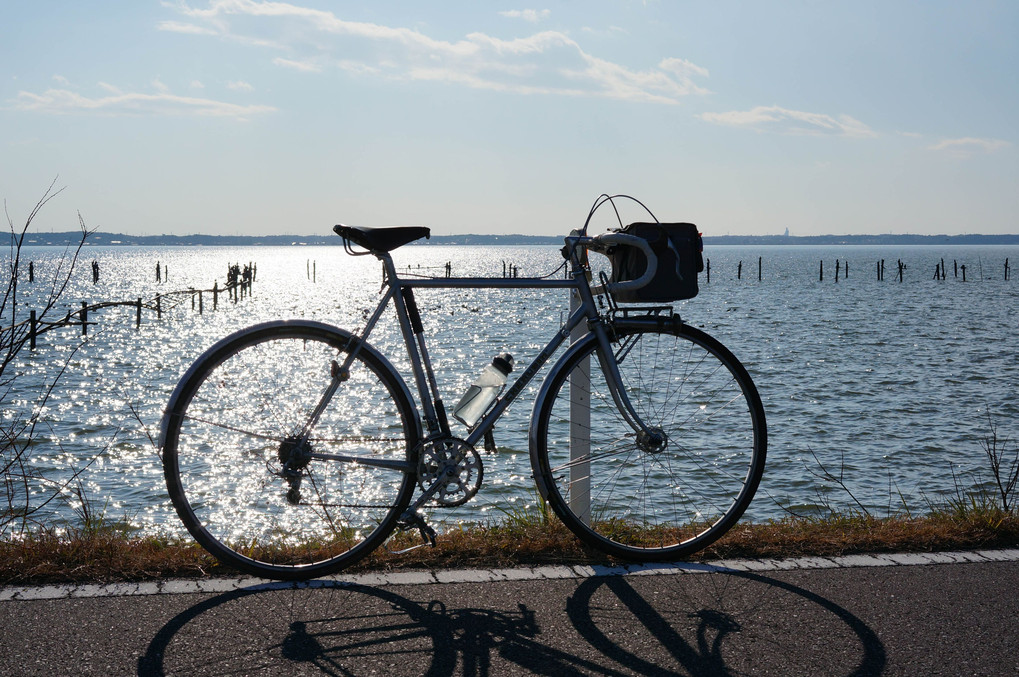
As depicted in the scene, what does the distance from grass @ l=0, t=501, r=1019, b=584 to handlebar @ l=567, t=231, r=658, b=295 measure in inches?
46.4

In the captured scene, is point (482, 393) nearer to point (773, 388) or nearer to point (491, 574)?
point (491, 574)

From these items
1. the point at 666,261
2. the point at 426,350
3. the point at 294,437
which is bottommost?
the point at 294,437

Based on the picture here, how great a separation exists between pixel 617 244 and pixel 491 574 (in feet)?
5.04

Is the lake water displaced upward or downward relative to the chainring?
downward

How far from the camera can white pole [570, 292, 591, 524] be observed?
423 centimetres

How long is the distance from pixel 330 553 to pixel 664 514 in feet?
28.8

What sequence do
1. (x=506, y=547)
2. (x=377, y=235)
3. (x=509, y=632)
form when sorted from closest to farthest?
(x=509, y=632) < (x=377, y=235) < (x=506, y=547)

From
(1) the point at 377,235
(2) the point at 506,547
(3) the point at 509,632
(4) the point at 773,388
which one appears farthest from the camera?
(4) the point at 773,388

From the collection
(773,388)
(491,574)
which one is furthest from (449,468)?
(773,388)

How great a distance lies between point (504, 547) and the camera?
4.05m

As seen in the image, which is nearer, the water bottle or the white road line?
the white road line

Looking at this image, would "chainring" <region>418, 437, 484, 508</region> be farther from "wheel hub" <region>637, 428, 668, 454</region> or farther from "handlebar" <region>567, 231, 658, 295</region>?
"handlebar" <region>567, 231, 658, 295</region>

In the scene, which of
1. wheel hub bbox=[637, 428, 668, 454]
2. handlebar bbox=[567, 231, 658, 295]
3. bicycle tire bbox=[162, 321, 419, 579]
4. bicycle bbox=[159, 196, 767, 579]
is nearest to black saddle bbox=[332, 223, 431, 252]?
bicycle bbox=[159, 196, 767, 579]

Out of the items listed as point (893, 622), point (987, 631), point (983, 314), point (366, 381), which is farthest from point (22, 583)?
point (983, 314)
